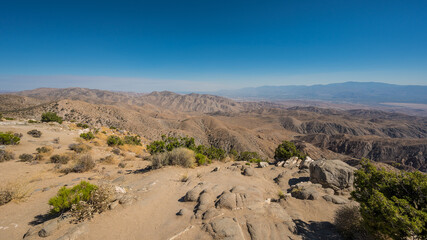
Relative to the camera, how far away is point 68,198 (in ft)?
19.7

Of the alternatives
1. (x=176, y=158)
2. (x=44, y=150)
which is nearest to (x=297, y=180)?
(x=176, y=158)

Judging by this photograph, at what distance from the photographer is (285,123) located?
116000 mm

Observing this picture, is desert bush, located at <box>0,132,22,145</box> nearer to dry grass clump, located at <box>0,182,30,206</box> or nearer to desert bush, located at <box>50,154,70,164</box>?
desert bush, located at <box>50,154,70,164</box>

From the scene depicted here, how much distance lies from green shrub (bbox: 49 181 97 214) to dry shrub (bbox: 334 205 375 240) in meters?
9.11

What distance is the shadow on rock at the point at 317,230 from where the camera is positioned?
212 inches

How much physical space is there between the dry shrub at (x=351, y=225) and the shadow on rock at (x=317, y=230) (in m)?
0.25

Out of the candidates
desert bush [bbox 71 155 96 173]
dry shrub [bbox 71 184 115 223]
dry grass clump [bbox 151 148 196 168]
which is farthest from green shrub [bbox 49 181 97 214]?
desert bush [bbox 71 155 96 173]

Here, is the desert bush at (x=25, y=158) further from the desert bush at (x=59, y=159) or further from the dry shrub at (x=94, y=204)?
the dry shrub at (x=94, y=204)

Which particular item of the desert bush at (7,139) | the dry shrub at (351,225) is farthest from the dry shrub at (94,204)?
the desert bush at (7,139)

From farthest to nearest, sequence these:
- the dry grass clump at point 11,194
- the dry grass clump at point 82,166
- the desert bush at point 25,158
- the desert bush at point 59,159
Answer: the desert bush at point 59,159
the desert bush at point 25,158
the dry grass clump at point 82,166
the dry grass clump at point 11,194

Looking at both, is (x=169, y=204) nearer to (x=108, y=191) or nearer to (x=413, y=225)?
(x=108, y=191)

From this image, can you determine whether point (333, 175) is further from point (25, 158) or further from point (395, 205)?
point (25, 158)

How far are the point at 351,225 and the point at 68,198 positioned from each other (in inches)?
389

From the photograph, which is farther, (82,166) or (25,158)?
(25,158)
